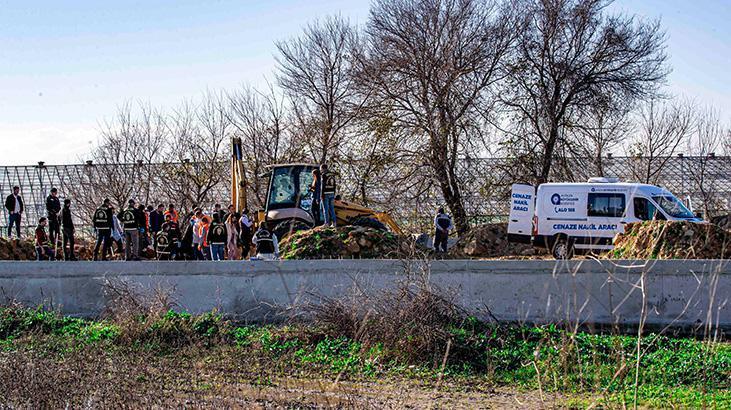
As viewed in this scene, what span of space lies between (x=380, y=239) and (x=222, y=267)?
4.79m

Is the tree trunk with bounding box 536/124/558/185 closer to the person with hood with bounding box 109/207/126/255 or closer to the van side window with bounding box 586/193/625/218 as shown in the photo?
the van side window with bounding box 586/193/625/218

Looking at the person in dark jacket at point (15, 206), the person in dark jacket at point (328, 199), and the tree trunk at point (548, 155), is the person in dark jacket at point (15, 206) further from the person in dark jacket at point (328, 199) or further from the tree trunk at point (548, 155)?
the tree trunk at point (548, 155)

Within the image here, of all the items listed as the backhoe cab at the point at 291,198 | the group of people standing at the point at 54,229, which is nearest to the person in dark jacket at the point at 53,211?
the group of people standing at the point at 54,229

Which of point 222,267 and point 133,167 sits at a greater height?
point 133,167

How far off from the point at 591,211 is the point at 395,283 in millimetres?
11606

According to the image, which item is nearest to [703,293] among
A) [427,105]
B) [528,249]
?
[528,249]

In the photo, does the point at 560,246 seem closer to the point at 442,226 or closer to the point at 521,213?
the point at 521,213

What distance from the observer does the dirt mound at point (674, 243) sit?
15.5m

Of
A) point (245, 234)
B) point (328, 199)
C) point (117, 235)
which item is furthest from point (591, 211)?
point (117, 235)

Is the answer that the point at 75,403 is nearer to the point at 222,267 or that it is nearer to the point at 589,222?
the point at 222,267

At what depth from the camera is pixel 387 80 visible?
3169 cm

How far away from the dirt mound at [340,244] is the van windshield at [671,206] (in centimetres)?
803

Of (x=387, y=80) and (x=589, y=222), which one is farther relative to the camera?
(x=387, y=80)

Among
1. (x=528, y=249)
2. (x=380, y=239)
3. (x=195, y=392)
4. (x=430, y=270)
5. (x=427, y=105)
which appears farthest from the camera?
(x=427, y=105)
